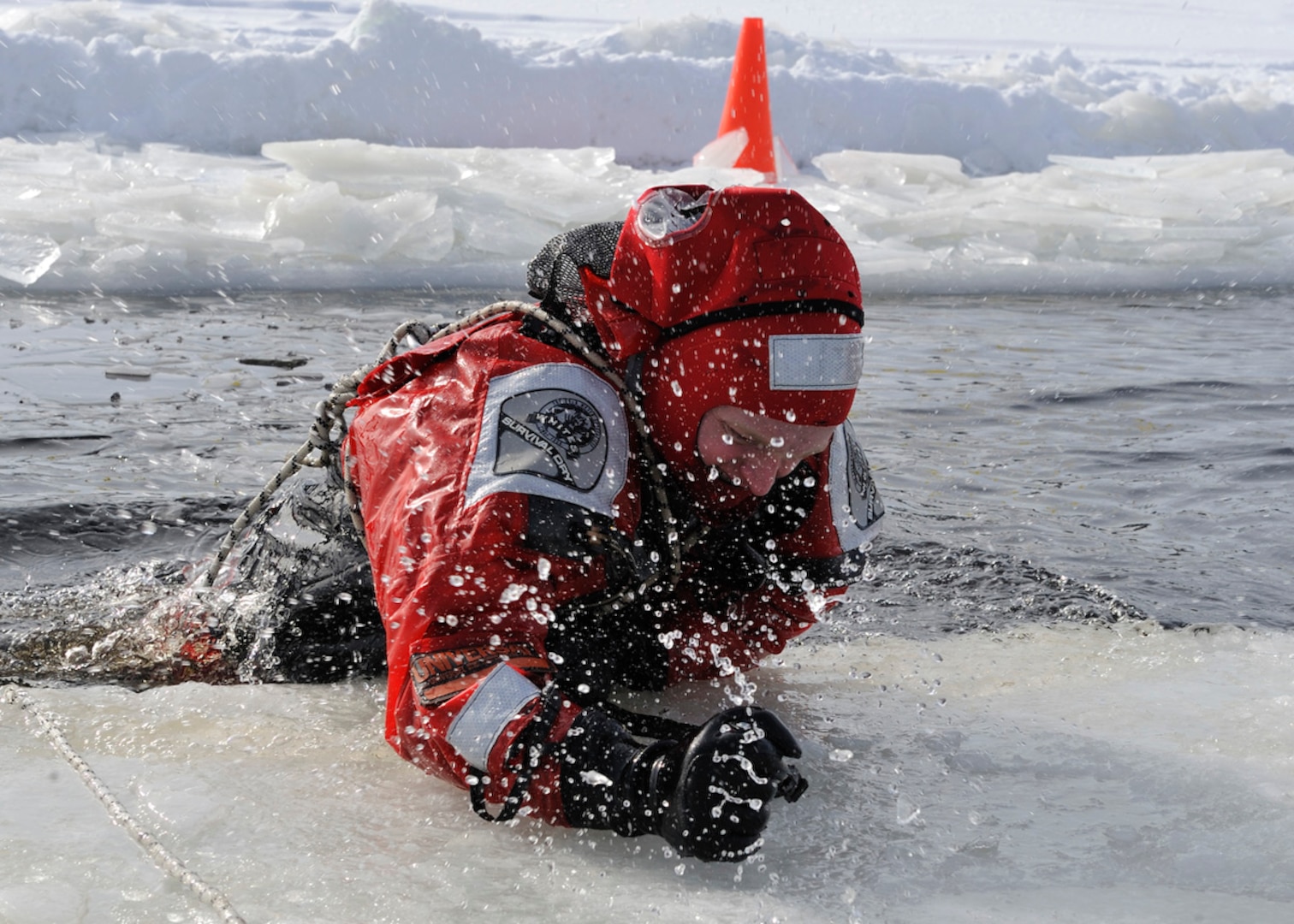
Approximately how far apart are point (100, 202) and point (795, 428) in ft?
22.1

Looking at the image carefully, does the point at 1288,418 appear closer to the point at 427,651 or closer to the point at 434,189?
the point at 427,651

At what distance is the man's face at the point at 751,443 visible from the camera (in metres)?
2.22

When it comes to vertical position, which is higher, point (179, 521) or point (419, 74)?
point (419, 74)

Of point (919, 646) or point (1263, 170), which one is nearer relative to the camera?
point (919, 646)

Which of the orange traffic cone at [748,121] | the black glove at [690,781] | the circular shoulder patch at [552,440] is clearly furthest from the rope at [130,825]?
the orange traffic cone at [748,121]

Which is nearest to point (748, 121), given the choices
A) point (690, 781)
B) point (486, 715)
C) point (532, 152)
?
point (532, 152)

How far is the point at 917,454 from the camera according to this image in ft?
16.1

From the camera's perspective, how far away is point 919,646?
126 inches

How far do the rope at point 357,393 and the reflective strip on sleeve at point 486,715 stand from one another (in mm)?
500

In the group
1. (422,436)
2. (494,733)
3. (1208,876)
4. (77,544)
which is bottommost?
(77,544)

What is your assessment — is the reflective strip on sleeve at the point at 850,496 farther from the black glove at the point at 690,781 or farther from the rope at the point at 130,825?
the rope at the point at 130,825

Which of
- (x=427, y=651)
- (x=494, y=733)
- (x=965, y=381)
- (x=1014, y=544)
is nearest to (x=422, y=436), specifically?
(x=427, y=651)

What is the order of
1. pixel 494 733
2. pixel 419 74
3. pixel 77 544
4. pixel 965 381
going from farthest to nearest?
pixel 419 74 < pixel 965 381 < pixel 77 544 < pixel 494 733

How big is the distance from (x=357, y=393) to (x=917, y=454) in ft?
9.07
